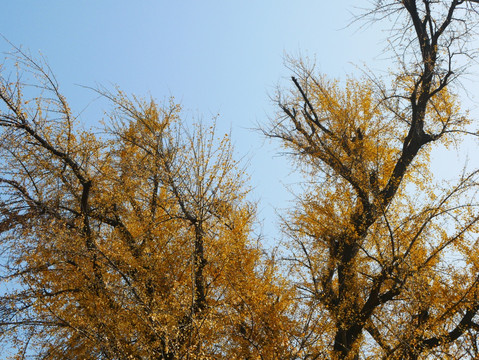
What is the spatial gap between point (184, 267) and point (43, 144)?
3.16 meters

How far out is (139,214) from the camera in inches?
327

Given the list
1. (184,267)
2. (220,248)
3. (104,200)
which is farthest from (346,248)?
(104,200)

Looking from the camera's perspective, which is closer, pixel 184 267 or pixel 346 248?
pixel 184 267

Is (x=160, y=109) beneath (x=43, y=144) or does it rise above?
above

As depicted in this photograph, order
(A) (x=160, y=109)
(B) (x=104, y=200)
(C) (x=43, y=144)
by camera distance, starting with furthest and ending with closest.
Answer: (A) (x=160, y=109)
(B) (x=104, y=200)
(C) (x=43, y=144)

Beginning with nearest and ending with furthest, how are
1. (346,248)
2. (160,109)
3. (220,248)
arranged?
(220,248) < (346,248) < (160,109)

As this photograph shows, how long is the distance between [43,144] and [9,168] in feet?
3.16

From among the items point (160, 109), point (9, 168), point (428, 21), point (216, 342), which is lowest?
point (216, 342)

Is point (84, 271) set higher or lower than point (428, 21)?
lower

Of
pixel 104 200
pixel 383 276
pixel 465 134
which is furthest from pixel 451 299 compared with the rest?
pixel 104 200

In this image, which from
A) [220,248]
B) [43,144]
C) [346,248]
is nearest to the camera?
[43,144]

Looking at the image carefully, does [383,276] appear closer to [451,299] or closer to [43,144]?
[451,299]

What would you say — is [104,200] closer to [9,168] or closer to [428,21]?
[9,168]

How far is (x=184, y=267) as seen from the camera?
7242 millimetres
